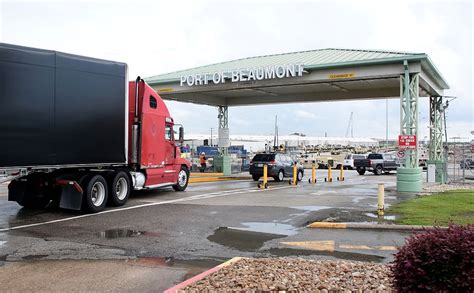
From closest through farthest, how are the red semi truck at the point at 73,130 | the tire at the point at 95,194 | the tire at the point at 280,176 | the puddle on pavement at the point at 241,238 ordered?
the puddle on pavement at the point at 241,238 → the red semi truck at the point at 73,130 → the tire at the point at 95,194 → the tire at the point at 280,176

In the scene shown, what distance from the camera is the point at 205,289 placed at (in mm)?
5176

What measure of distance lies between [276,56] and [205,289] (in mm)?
23135

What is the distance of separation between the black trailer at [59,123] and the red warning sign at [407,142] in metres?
11.7

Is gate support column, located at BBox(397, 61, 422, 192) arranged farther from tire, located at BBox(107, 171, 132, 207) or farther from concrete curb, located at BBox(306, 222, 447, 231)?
tire, located at BBox(107, 171, 132, 207)

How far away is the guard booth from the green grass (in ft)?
14.7

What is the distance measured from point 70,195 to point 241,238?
557cm

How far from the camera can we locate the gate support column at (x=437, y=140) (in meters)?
24.8

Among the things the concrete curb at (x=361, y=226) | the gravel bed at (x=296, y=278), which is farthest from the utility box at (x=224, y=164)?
the gravel bed at (x=296, y=278)

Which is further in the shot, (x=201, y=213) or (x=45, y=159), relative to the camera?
(x=201, y=213)

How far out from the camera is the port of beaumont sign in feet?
68.2

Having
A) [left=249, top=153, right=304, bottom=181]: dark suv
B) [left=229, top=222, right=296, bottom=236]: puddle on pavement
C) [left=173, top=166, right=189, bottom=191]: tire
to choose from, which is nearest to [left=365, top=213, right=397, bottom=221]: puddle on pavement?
[left=229, top=222, right=296, bottom=236]: puddle on pavement

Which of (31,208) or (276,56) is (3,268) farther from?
(276,56)

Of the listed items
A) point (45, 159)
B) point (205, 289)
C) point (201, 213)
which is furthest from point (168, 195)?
point (205, 289)

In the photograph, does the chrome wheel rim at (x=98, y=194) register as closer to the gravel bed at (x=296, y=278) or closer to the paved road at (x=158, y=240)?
the paved road at (x=158, y=240)
